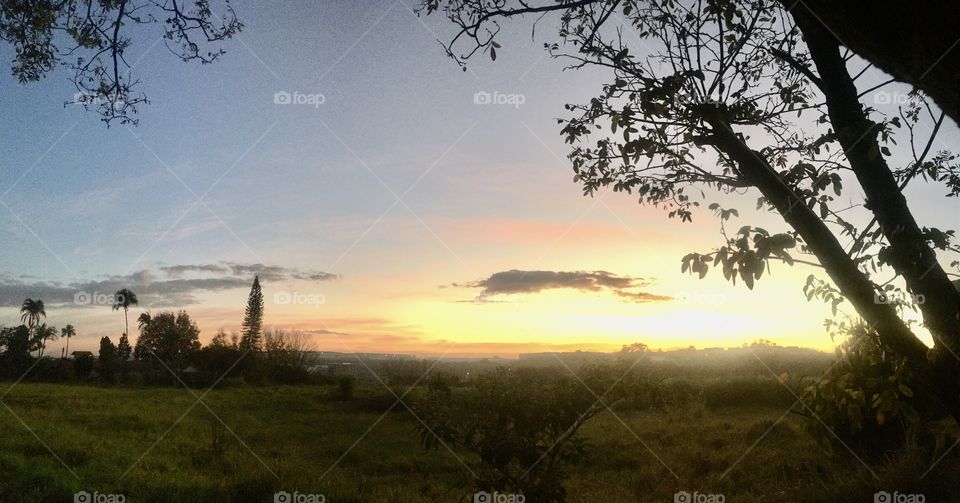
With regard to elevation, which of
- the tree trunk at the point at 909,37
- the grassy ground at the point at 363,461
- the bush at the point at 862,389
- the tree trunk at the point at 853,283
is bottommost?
the grassy ground at the point at 363,461

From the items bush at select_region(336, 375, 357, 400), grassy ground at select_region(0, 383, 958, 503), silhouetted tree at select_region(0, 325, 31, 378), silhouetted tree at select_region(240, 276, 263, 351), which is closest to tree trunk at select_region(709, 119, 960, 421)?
grassy ground at select_region(0, 383, 958, 503)

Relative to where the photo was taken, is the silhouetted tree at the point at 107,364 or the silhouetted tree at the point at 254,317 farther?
the silhouetted tree at the point at 254,317

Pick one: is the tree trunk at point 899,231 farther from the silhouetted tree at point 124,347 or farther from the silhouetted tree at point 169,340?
the silhouetted tree at point 124,347

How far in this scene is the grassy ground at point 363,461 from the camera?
9195 millimetres

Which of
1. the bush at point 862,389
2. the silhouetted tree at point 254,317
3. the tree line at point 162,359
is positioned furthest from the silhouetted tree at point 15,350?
→ the bush at point 862,389

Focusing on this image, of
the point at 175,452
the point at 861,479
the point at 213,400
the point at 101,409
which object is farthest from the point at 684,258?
the point at 213,400

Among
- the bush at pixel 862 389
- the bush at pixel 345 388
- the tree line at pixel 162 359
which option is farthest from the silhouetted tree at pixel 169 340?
the bush at pixel 862 389

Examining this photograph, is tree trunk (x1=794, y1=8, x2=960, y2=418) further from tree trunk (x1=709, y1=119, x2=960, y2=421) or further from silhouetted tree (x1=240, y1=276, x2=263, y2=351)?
silhouetted tree (x1=240, y1=276, x2=263, y2=351)

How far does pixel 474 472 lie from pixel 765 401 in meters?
21.5

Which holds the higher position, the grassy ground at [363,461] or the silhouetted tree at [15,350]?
the silhouetted tree at [15,350]

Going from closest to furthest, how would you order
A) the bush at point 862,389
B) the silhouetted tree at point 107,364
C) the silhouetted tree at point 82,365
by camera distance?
the bush at point 862,389, the silhouetted tree at point 107,364, the silhouetted tree at point 82,365

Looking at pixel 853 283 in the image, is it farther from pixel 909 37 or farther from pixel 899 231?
pixel 909 37

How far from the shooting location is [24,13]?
461 cm

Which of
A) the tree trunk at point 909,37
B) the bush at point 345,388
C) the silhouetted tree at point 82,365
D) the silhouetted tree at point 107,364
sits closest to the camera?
the tree trunk at point 909,37
